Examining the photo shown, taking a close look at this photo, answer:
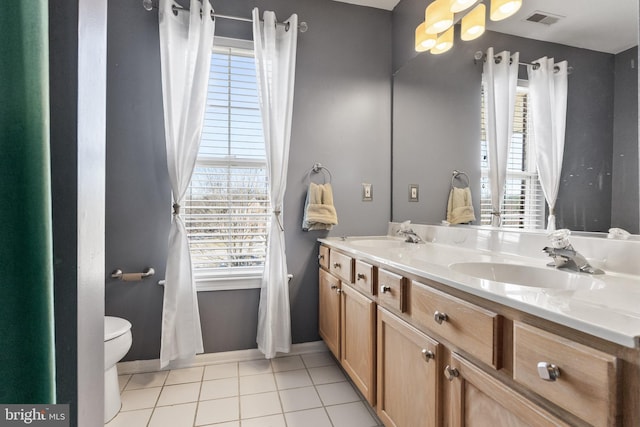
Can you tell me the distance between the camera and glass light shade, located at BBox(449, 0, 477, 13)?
155cm

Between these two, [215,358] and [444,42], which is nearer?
[444,42]

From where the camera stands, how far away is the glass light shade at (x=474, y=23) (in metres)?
1.55

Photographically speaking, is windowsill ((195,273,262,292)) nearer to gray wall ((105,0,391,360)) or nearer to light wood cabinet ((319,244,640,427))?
gray wall ((105,0,391,360))

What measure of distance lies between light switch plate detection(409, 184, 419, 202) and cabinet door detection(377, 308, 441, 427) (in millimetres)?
1045

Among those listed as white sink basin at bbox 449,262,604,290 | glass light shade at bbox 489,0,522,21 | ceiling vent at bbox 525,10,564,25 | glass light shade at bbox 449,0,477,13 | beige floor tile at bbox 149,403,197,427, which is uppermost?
glass light shade at bbox 449,0,477,13

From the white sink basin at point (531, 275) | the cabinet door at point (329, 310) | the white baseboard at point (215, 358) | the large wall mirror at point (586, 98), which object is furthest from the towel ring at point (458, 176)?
the white baseboard at point (215, 358)

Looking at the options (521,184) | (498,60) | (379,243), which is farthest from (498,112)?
(379,243)

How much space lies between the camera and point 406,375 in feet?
3.86

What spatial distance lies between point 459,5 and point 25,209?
1936mm

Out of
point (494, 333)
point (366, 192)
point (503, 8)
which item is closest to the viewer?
point (494, 333)

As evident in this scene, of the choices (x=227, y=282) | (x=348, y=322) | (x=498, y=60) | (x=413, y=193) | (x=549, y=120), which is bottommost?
(x=348, y=322)

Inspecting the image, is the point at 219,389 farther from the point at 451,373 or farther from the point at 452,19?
the point at 452,19

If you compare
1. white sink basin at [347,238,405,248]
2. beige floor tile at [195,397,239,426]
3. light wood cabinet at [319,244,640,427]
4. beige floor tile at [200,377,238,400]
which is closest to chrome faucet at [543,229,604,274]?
light wood cabinet at [319,244,640,427]

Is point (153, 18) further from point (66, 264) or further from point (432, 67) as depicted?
point (66, 264)
